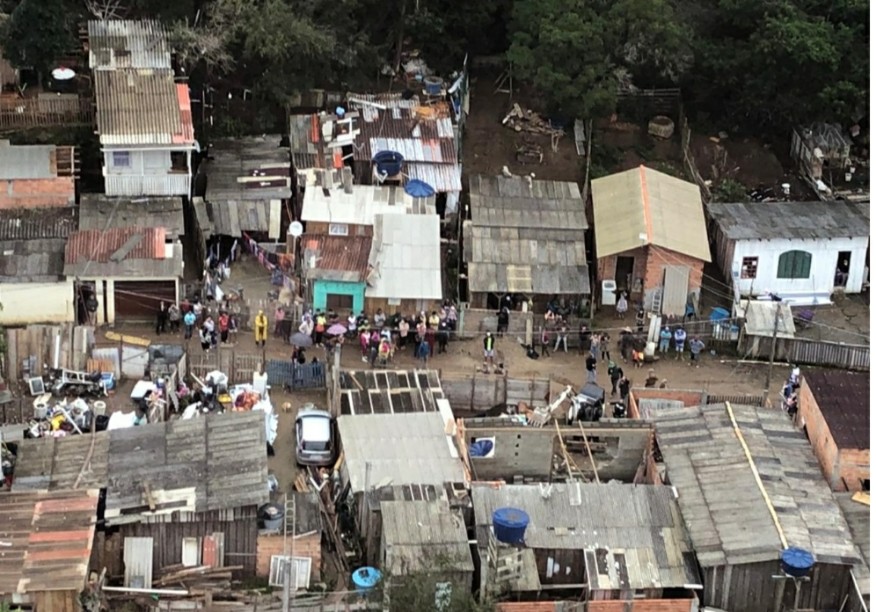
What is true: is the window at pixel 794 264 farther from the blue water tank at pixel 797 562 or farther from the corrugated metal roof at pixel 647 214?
the blue water tank at pixel 797 562

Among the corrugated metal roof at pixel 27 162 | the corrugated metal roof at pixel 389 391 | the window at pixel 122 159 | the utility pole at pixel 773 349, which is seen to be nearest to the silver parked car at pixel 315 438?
the corrugated metal roof at pixel 389 391

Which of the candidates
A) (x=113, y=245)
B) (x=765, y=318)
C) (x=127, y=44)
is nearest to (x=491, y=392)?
(x=765, y=318)

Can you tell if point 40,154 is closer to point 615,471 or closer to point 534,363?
point 534,363

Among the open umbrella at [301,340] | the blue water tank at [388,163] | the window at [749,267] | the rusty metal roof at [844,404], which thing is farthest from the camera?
the blue water tank at [388,163]

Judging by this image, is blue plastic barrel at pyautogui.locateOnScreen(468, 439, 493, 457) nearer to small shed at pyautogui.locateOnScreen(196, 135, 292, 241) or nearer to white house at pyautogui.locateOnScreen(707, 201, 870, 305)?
small shed at pyautogui.locateOnScreen(196, 135, 292, 241)

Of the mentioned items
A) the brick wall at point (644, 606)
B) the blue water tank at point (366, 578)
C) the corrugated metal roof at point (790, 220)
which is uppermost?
the corrugated metal roof at point (790, 220)

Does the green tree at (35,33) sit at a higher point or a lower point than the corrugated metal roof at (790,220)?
higher
